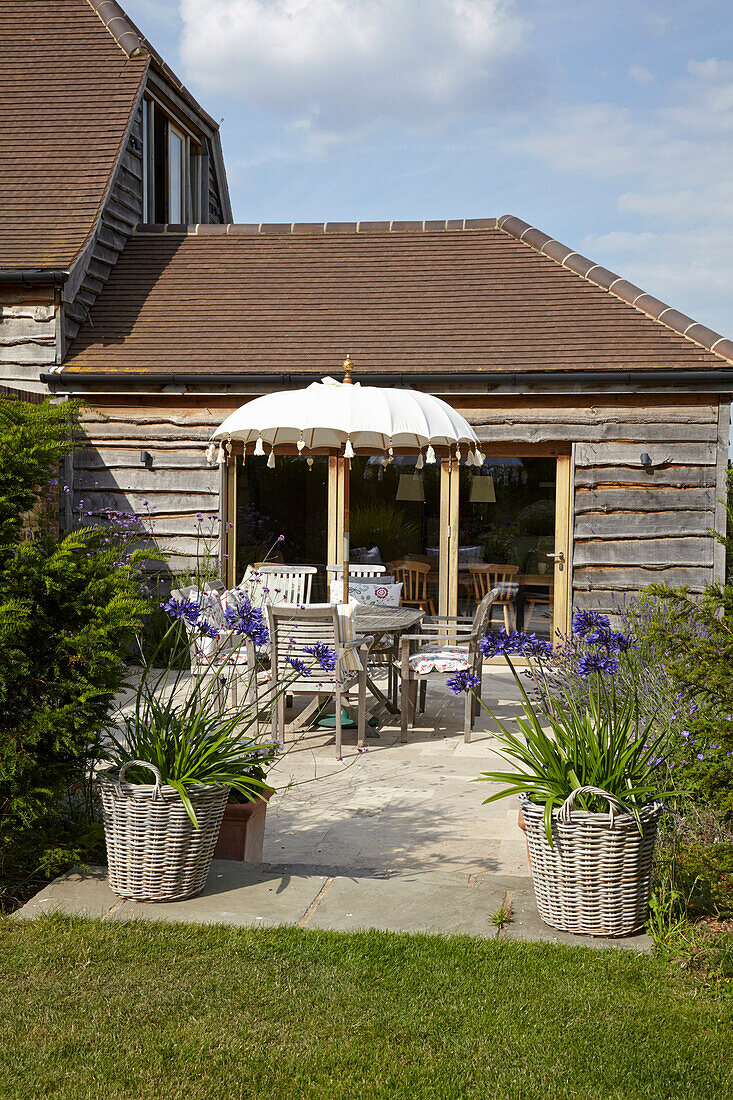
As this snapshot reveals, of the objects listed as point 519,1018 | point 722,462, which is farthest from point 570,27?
point 519,1018

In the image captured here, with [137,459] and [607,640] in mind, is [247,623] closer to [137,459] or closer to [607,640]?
[607,640]

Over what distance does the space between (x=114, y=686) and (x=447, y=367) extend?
6.61 metres

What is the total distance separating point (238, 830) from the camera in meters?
4.11

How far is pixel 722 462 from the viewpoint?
9.59 metres

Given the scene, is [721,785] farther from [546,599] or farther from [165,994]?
[546,599]

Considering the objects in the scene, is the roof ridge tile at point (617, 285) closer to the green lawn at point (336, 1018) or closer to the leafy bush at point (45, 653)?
the leafy bush at point (45, 653)

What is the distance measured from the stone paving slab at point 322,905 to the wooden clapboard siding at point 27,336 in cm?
754

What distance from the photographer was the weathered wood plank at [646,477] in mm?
9594

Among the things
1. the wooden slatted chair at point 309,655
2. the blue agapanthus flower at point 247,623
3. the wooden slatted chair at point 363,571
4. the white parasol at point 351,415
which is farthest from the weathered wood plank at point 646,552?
the blue agapanthus flower at point 247,623

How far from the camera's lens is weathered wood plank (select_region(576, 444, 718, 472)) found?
958 centimetres

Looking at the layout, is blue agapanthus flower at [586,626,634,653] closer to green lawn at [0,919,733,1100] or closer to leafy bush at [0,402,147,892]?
green lawn at [0,919,733,1100]

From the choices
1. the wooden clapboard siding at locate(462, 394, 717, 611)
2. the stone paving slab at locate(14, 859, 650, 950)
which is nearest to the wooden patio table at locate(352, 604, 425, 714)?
the wooden clapboard siding at locate(462, 394, 717, 611)

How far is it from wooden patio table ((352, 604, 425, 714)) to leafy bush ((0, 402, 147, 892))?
3.02 metres

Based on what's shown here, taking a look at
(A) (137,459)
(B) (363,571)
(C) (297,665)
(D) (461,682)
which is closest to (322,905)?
(D) (461,682)
